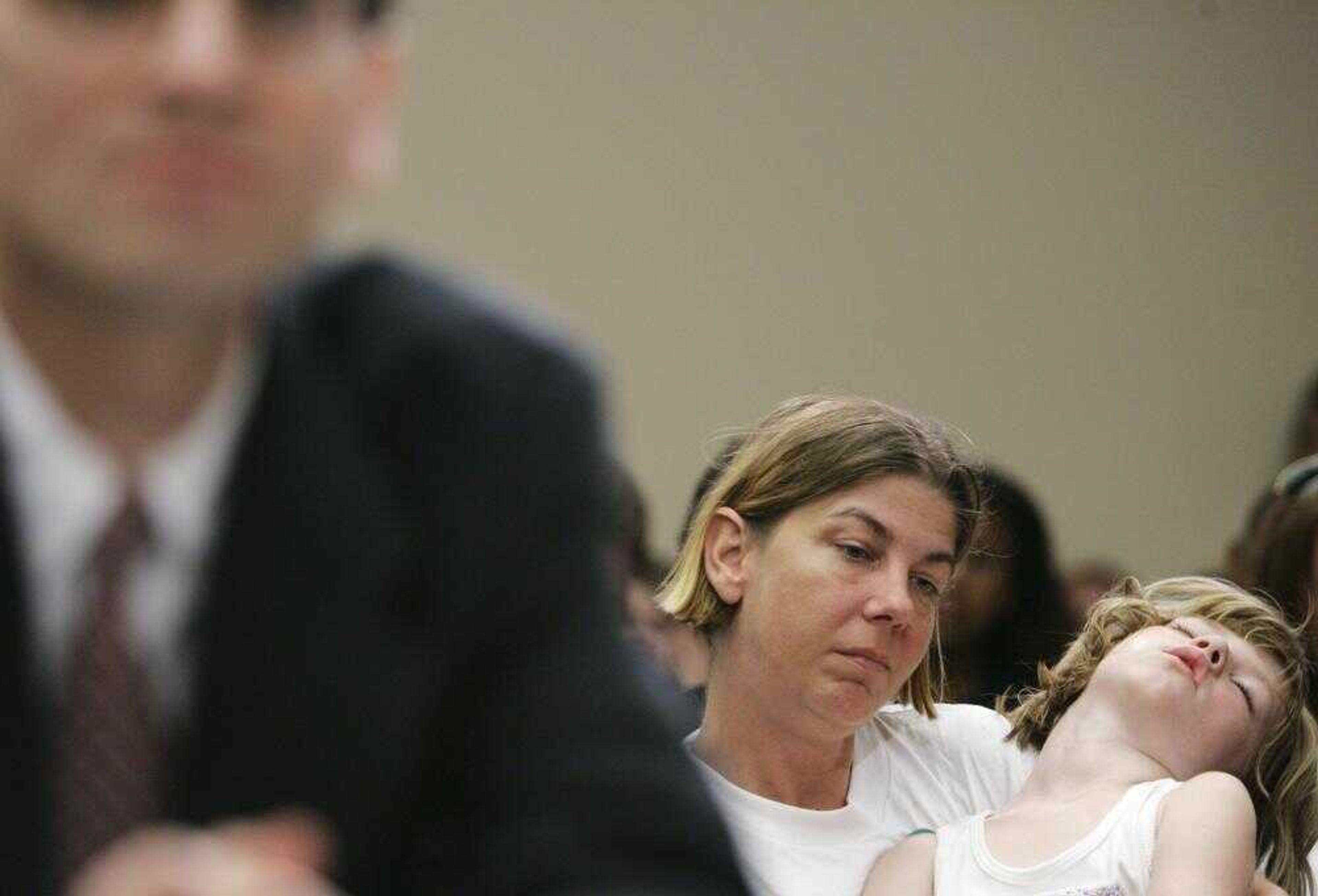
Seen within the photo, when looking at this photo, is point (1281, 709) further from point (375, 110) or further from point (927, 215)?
point (927, 215)

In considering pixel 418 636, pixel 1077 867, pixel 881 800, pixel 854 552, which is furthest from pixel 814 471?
pixel 418 636

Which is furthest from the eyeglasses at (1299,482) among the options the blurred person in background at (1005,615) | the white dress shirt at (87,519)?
the white dress shirt at (87,519)

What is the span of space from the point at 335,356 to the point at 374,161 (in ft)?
0.27

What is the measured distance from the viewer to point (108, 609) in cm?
73

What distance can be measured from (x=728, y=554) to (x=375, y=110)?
1669 mm

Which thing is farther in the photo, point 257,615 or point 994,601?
point 994,601

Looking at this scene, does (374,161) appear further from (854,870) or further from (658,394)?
(658,394)

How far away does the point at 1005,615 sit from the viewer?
12.4 ft

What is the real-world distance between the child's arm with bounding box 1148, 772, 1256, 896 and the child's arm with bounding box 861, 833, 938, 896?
0.80 feet

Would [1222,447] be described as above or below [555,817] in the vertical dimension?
below

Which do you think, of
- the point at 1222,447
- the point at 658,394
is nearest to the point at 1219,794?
the point at 658,394

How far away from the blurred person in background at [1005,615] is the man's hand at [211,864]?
2.69 meters

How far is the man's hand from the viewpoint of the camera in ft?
2.23

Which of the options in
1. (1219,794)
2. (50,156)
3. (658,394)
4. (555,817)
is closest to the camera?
(50,156)
